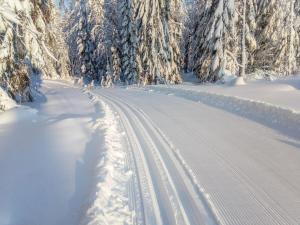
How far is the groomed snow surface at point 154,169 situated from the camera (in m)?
5.32

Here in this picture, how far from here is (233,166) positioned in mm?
7125

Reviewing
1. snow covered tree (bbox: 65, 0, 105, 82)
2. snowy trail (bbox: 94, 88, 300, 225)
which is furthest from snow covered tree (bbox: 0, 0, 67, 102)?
snow covered tree (bbox: 65, 0, 105, 82)

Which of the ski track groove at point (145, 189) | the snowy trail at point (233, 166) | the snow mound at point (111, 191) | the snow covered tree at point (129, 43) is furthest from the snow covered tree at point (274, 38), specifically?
the snow mound at point (111, 191)

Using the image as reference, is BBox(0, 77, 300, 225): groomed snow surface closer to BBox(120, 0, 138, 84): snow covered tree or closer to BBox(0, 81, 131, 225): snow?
BBox(0, 81, 131, 225): snow

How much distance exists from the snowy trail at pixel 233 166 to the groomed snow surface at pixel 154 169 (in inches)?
0.7

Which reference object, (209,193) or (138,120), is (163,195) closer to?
(209,193)

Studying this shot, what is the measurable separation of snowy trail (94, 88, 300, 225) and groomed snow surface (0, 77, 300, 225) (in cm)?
2

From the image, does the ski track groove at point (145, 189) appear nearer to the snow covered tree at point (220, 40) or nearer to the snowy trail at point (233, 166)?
the snowy trail at point (233, 166)

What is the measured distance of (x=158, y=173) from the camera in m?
6.88

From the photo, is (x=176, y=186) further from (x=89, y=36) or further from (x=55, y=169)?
(x=89, y=36)

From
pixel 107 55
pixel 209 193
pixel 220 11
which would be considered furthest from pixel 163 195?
pixel 107 55

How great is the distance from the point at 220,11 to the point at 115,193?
876 inches

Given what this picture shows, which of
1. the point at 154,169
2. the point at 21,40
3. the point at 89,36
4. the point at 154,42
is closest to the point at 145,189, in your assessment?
the point at 154,169

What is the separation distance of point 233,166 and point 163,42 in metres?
28.3
